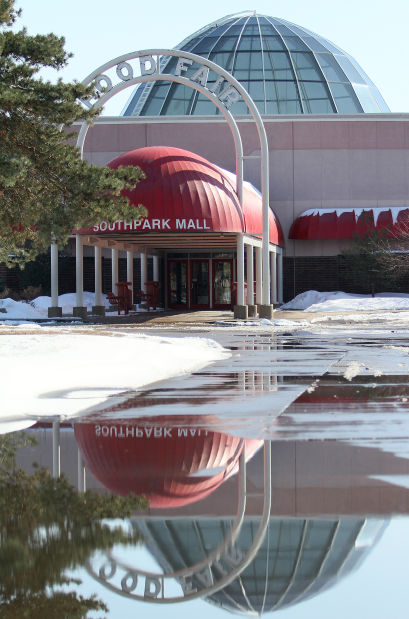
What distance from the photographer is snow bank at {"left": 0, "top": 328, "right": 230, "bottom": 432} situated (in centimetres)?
1177

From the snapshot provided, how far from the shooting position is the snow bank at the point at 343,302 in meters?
42.2

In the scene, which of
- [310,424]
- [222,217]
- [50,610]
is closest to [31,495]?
[50,610]

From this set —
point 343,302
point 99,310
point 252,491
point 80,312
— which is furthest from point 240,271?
point 252,491

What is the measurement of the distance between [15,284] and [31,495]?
44549 mm

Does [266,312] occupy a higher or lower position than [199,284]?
lower

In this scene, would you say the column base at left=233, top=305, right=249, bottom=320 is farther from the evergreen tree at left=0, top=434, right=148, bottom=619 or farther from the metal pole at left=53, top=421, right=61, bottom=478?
the evergreen tree at left=0, top=434, right=148, bottom=619

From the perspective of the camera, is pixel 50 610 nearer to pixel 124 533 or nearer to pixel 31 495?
pixel 124 533

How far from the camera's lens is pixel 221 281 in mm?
48312

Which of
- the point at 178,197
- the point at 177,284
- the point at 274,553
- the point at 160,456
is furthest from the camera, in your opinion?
the point at 177,284

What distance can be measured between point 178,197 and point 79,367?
67.7ft

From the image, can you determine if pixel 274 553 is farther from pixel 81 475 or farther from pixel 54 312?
pixel 54 312

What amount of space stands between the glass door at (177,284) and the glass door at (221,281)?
1.50m

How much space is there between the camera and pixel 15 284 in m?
50.4

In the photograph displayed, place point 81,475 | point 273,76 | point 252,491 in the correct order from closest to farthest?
point 252,491 → point 81,475 → point 273,76
